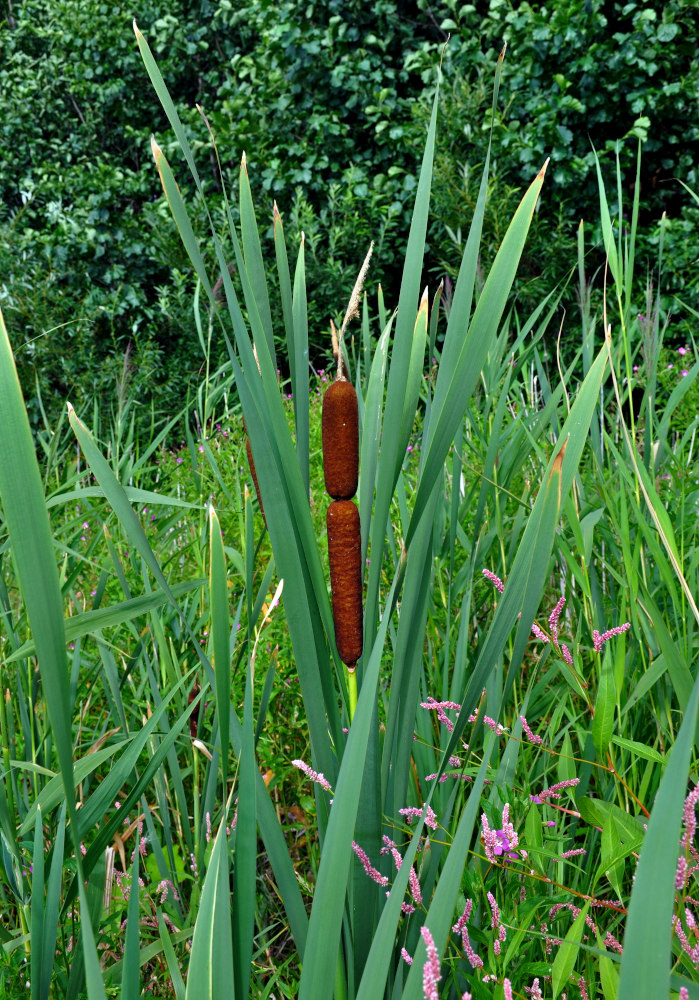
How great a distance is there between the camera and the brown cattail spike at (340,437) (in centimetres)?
62

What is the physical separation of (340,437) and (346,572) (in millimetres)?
113

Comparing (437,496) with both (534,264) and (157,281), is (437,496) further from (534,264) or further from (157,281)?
(157,281)

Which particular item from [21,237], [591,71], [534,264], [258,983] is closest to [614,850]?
[258,983]

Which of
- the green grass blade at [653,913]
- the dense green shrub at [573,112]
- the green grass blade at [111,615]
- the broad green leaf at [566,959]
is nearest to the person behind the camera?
the green grass blade at [653,913]

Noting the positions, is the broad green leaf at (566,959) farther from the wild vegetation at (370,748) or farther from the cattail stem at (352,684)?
the cattail stem at (352,684)

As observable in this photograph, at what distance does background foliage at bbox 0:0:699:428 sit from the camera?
15.9 feet

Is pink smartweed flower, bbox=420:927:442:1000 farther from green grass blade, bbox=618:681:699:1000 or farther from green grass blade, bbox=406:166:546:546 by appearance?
green grass blade, bbox=406:166:546:546

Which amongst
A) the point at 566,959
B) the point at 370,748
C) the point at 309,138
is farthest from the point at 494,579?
the point at 309,138

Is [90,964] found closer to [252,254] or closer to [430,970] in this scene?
[430,970]

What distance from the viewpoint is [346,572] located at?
643mm

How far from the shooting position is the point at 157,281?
6137 millimetres

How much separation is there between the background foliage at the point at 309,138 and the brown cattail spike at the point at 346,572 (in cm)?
398

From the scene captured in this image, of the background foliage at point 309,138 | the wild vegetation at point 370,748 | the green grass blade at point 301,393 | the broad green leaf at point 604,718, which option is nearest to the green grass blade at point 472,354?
the wild vegetation at point 370,748

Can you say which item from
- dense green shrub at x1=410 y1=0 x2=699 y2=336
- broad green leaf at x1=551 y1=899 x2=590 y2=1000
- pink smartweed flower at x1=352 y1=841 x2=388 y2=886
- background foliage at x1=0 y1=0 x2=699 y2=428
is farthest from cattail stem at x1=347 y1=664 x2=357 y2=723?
dense green shrub at x1=410 y1=0 x2=699 y2=336
